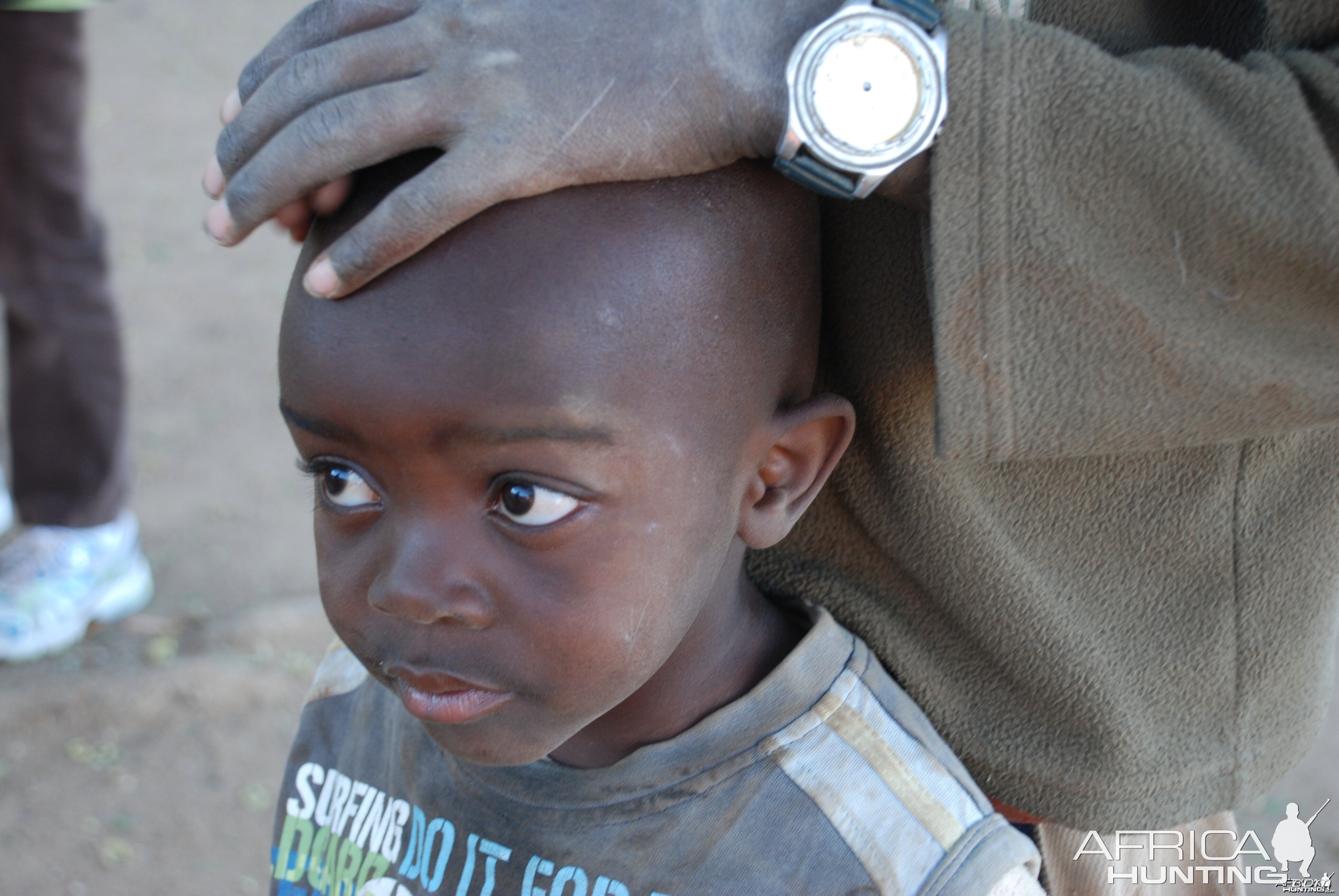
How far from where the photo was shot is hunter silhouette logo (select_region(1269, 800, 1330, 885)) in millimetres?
2814

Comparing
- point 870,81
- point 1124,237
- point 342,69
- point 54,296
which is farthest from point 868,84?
point 54,296

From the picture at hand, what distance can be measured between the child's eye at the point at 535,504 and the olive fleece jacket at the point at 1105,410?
0.36 meters

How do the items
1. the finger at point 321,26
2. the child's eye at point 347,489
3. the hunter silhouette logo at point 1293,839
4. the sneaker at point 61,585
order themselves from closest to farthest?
1. the finger at point 321,26
2. the child's eye at point 347,489
3. the hunter silhouette logo at point 1293,839
4. the sneaker at point 61,585

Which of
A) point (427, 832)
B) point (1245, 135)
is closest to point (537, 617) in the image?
point (427, 832)

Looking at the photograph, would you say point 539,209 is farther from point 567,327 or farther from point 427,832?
point 427,832

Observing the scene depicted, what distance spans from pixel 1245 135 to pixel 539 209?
24.3 inches

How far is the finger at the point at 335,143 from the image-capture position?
1.05m

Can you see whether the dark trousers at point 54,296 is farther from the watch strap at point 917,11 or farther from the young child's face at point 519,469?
the watch strap at point 917,11

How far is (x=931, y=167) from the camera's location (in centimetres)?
107

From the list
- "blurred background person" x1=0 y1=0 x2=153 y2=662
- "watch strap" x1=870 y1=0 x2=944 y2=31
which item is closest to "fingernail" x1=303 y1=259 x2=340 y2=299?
"watch strap" x1=870 y1=0 x2=944 y2=31

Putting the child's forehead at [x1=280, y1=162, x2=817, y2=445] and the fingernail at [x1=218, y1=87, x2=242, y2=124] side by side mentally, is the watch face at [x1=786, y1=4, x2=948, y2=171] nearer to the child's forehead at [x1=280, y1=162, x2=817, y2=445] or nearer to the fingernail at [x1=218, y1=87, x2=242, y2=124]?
the child's forehead at [x1=280, y1=162, x2=817, y2=445]

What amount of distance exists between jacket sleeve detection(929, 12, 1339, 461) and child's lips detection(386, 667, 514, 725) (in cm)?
51

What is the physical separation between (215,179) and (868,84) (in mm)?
637

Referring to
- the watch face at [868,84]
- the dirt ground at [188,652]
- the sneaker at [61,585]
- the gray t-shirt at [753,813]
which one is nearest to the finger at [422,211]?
the watch face at [868,84]
